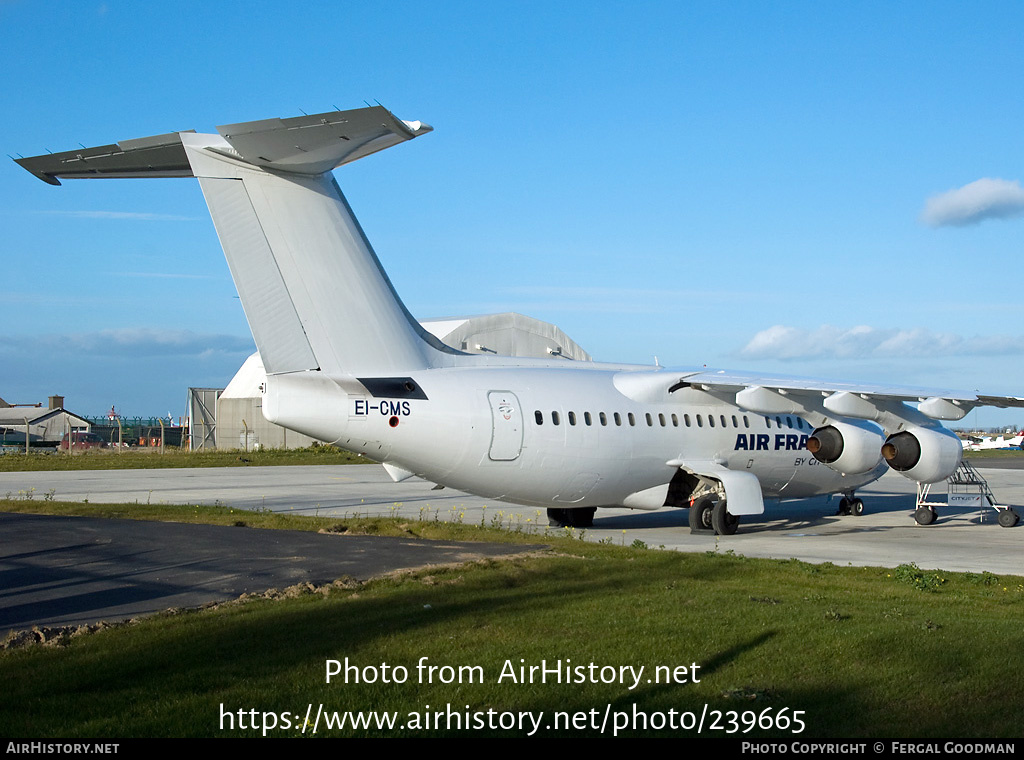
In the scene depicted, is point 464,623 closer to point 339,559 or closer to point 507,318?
point 339,559

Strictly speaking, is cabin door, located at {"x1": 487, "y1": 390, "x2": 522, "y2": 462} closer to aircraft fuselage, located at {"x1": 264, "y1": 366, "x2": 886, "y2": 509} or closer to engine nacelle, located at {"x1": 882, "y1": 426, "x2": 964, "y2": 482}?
aircraft fuselage, located at {"x1": 264, "y1": 366, "x2": 886, "y2": 509}

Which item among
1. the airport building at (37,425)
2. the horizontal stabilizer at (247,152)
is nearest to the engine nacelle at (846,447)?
the horizontal stabilizer at (247,152)

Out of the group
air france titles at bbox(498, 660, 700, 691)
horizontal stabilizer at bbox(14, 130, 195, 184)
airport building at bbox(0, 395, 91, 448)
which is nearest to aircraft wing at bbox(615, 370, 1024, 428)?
horizontal stabilizer at bbox(14, 130, 195, 184)

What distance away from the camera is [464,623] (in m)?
8.45

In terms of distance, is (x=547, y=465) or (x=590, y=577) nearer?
(x=590, y=577)

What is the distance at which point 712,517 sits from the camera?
1919 cm

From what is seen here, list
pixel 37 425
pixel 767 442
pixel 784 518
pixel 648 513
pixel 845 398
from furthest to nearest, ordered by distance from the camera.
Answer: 1. pixel 37 425
2. pixel 648 513
3. pixel 784 518
4. pixel 767 442
5. pixel 845 398

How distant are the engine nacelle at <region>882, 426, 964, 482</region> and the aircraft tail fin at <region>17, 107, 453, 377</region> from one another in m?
9.87

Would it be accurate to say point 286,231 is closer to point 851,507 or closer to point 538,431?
point 538,431

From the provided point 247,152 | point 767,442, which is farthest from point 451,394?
point 767,442

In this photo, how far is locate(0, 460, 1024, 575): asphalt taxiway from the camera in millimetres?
16859

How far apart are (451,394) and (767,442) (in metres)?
8.86

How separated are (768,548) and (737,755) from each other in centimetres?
1209

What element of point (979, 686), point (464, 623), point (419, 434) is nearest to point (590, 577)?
point (464, 623)
